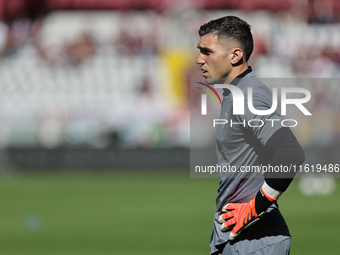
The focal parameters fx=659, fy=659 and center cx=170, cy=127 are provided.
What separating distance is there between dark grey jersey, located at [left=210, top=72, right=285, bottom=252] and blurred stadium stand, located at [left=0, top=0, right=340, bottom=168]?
→ 1777 cm

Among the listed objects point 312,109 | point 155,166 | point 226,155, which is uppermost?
point 226,155

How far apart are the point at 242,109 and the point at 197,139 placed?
1682 cm

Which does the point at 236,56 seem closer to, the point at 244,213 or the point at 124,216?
the point at 244,213

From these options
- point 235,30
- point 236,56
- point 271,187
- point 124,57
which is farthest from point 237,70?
point 124,57

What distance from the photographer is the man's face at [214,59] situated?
347 centimetres

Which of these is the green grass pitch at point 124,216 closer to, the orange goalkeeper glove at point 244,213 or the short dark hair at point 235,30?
the orange goalkeeper glove at point 244,213

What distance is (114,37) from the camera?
2612 centimetres

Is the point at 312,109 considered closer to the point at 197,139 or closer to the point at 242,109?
the point at 197,139

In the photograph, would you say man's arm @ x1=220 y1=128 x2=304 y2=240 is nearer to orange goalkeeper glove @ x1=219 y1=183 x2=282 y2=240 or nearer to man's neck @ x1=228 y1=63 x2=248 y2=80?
orange goalkeeper glove @ x1=219 y1=183 x2=282 y2=240

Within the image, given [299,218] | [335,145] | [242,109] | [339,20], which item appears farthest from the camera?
[339,20]

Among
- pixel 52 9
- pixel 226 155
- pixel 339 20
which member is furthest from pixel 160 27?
pixel 226 155

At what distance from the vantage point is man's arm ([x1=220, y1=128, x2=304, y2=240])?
3201mm

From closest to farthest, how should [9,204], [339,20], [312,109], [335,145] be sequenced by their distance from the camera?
[9,204], [335,145], [312,109], [339,20]

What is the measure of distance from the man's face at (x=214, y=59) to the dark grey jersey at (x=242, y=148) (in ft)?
0.35
